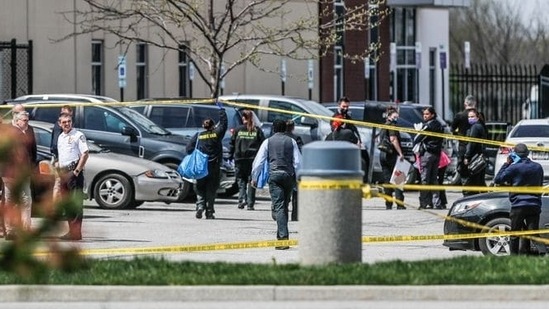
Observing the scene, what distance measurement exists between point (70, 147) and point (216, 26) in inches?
714

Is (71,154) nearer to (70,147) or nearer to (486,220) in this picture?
(70,147)

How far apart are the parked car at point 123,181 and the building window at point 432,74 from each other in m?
35.2

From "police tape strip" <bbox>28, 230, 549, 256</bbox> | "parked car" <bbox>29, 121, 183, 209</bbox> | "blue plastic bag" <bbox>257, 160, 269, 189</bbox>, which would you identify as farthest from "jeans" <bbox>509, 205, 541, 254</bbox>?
"parked car" <bbox>29, 121, 183, 209</bbox>

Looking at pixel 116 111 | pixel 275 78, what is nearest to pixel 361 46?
pixel 275 78

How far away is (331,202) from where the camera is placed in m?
11.9

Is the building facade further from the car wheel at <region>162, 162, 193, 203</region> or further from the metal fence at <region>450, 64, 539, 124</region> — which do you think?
the car wheel at <region>162, 162, 193, 203</region>

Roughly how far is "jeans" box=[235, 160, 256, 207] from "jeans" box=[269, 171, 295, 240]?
7110 millimetres

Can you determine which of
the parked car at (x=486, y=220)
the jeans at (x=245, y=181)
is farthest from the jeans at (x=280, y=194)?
the jeans at (x=245, y=181)

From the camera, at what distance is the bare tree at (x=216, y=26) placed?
30.0m

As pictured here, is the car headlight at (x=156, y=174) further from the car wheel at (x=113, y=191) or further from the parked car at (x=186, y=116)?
the parked car at (x=186, y=116)

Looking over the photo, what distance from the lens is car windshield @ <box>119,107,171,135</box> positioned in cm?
2553

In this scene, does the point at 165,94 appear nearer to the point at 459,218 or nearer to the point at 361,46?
the point at 361,46

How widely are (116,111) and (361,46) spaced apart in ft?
82.6

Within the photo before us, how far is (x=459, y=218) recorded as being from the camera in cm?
1659
